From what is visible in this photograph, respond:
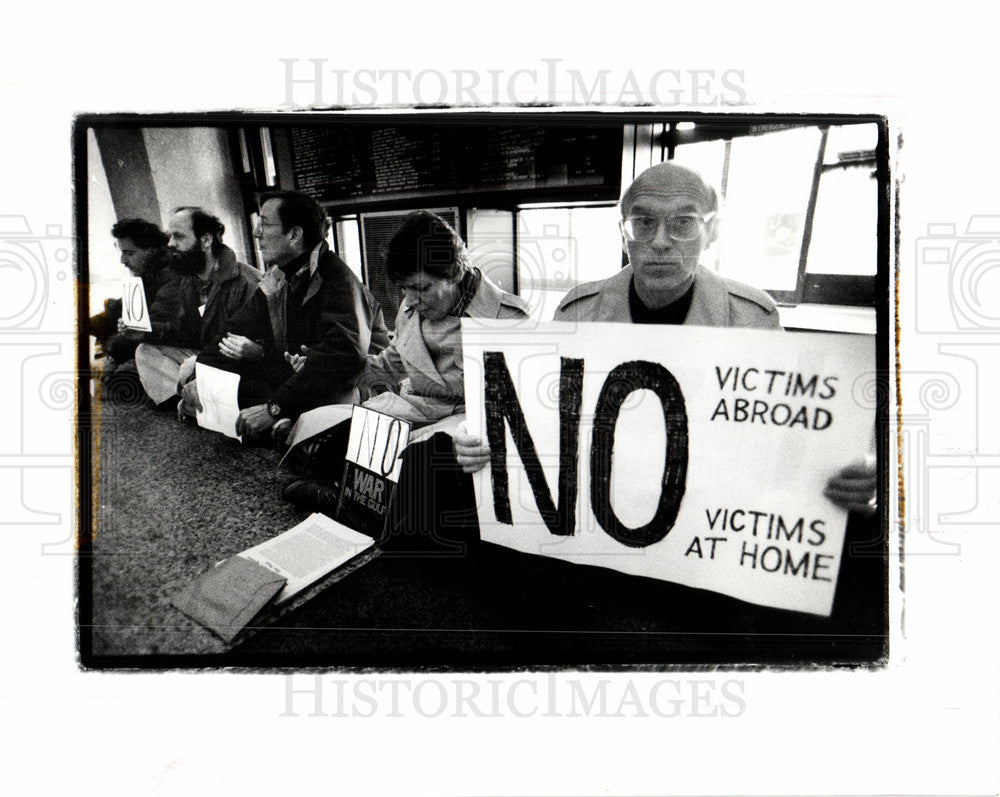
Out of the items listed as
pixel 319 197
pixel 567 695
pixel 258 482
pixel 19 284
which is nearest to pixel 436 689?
pixel 567 695

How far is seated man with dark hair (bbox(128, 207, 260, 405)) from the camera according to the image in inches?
35.0

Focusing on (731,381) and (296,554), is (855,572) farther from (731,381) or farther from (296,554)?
(296,554)

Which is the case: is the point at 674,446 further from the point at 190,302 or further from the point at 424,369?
the point at 190,302

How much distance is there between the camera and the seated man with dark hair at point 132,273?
0.88 meters

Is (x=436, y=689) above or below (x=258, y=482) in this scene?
below

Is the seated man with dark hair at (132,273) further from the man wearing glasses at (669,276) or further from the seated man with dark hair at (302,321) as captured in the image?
the man wearing glasses at (669,276)

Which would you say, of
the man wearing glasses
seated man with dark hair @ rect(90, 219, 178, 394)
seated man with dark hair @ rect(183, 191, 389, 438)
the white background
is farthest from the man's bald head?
seated man with dark hair @ rect(90, 219, 178, 394)

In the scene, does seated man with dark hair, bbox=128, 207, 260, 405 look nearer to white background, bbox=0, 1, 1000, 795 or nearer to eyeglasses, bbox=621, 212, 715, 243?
white background, bbox=0, 1, 1000, 795

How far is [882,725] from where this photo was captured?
3.01 ft

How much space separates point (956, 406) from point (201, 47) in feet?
3.81

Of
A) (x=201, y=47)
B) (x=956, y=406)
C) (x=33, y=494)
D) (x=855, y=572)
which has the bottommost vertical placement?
(x=855, y=572)

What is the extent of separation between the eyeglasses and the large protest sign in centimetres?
13

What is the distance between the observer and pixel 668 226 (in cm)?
86

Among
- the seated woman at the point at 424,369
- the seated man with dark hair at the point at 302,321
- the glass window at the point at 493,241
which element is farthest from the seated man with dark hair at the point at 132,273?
the glass window at the point at 493,241
